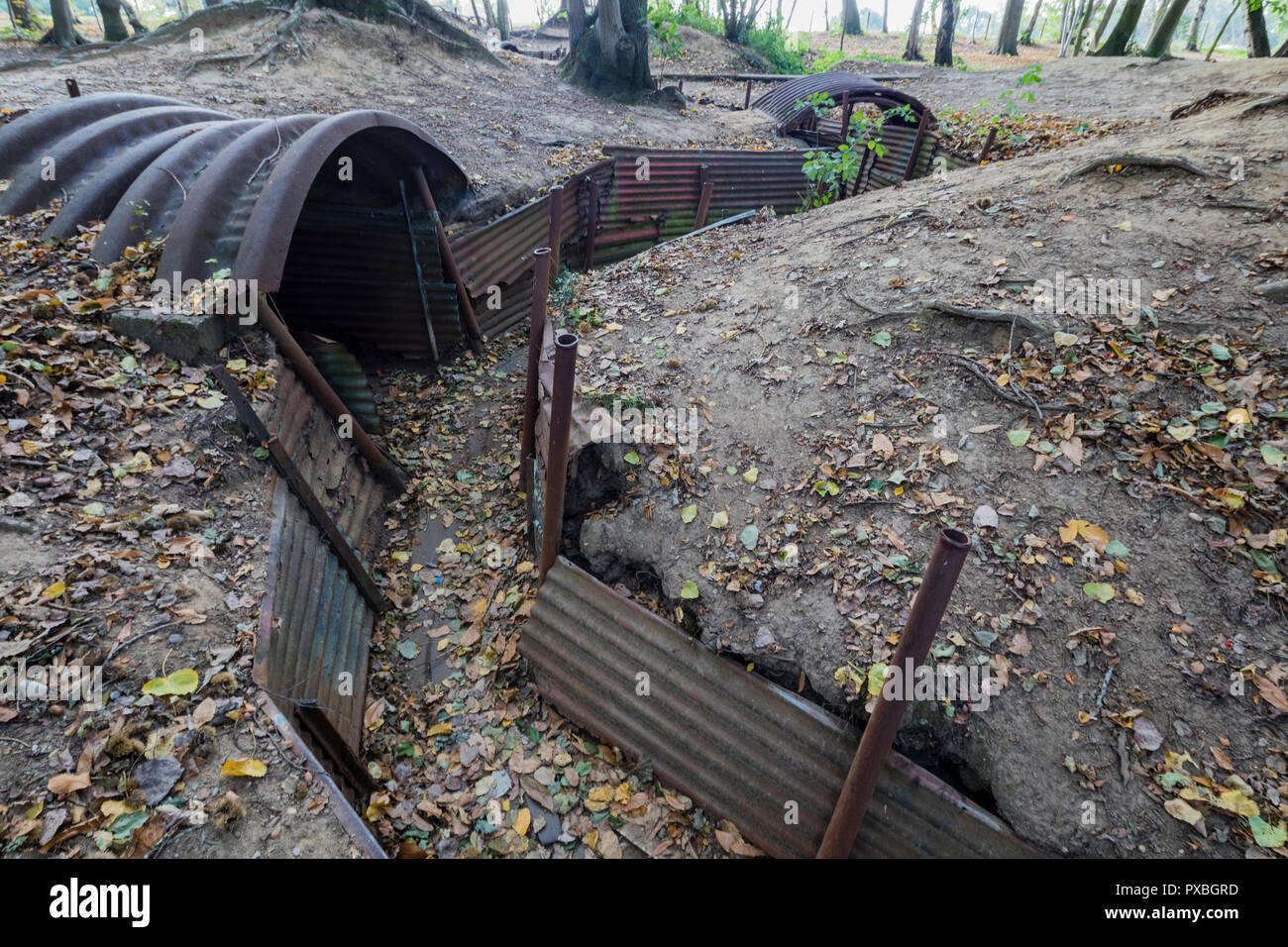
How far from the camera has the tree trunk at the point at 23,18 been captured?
49.3 feet

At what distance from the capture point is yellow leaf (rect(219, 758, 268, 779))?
9.32 feet

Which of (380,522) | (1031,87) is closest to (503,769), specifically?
(380,522)

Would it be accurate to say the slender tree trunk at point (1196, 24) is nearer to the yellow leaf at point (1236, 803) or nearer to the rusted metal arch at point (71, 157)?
the yellow leaf at point (1236, 803)

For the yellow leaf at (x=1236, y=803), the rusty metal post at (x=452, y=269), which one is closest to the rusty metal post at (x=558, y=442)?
the yellow leaf at (x=1236, y=803)

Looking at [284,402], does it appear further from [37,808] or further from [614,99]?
[614,99]

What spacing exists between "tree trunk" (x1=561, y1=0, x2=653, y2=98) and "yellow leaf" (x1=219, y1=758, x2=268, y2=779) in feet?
57.9

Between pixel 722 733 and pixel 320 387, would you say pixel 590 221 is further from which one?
pixel 722 733

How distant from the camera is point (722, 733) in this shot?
363 cm

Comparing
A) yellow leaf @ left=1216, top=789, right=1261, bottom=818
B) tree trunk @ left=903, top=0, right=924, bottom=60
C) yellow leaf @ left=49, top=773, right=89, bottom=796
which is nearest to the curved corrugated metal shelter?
yellow leaf @ left=49, top=773, right=89, bottom=796

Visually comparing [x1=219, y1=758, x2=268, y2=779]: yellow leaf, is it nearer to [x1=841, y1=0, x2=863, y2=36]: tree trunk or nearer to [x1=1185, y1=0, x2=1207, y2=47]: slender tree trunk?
[x1=1185, y1=0, x2=1207, y2=47]: slender tree trunk

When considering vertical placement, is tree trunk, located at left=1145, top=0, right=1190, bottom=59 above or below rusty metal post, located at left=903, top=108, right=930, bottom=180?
above

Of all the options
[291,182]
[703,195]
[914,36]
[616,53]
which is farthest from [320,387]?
[914,36]

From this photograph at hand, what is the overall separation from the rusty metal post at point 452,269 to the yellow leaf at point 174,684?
621cm

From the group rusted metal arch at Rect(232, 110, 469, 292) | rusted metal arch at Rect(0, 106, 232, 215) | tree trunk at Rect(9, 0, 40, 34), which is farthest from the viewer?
tree trunk at Rect(9, 0, 40, 34)
